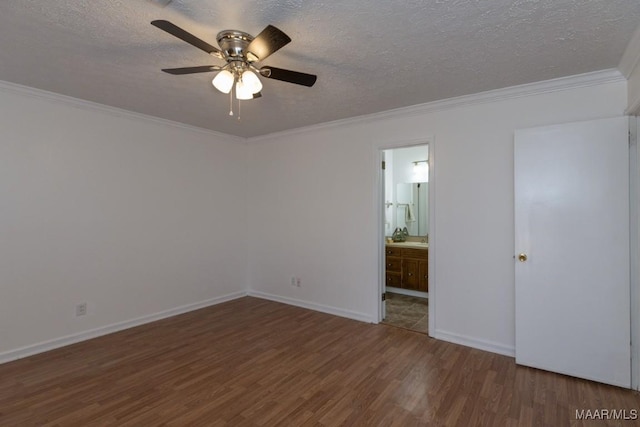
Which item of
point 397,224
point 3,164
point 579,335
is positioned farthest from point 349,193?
point 3,164

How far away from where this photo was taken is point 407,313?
4246mm

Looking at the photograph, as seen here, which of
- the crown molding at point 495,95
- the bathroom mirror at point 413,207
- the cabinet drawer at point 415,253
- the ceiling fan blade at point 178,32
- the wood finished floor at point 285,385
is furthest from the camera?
the bathroom mirror at point 413,207

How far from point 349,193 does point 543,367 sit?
2558 mm

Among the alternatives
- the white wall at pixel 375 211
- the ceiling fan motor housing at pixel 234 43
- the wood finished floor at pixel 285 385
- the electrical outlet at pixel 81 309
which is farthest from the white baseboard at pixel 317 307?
the ceiling fan motor housing at pixel 234 43

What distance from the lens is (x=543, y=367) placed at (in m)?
2.71

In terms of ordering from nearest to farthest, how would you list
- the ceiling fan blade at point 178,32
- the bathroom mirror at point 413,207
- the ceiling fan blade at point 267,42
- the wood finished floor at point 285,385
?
the ceiling fan blade at point 178,32 < the ceiling fan blade at point 267,42 < the wood finished floor at point 285,385 < the bathroom mirror at point 413,207

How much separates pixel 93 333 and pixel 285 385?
2.33 metres

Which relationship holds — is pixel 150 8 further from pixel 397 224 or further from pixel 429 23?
pixel 397 224

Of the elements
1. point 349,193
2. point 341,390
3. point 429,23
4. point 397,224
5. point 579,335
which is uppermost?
point 429,23

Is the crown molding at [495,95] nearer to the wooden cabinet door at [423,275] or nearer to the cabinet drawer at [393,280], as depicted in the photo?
the wooden cabinet door at [423,275]

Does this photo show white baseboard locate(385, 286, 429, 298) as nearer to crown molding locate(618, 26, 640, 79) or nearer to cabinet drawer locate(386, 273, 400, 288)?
cabinet drawer locate(386, 273, 400, 288)

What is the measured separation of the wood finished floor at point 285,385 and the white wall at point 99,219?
40 cm

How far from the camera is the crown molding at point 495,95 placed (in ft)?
8.61

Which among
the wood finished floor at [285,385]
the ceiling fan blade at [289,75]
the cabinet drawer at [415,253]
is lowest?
the wood finished floor at [285,385]
